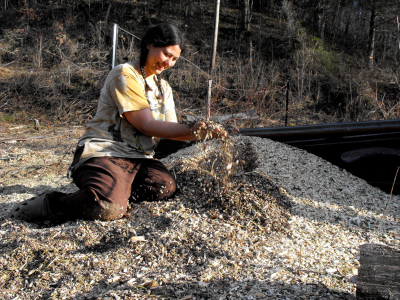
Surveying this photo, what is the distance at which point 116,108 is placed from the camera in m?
2.28

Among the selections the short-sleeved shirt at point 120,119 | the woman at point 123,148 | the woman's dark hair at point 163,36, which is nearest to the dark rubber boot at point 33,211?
the woman at point 123,148

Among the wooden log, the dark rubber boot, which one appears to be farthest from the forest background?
the wooden log

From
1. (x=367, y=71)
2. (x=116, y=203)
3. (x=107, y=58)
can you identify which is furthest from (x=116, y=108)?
(x=367, y=71)

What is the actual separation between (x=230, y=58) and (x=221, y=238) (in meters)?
11.9

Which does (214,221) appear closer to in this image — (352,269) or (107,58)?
(352,269)

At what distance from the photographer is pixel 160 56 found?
2.25 metres

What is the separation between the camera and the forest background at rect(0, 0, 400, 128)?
323 inches

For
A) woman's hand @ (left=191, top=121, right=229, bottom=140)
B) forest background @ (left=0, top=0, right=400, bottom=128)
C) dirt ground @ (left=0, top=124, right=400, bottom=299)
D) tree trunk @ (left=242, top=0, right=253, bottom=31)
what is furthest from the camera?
tree trunk @ (left=242, top=0, right=253, bottom=31)

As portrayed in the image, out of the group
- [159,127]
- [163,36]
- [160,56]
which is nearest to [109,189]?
[159,127]

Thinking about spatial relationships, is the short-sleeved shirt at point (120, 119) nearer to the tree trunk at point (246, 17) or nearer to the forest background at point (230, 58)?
the forest background at point (230, 58)

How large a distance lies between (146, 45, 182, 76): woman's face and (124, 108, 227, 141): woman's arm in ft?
1.05

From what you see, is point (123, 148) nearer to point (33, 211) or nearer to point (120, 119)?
point (120, 119)

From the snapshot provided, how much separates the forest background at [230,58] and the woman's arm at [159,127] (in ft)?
8.65

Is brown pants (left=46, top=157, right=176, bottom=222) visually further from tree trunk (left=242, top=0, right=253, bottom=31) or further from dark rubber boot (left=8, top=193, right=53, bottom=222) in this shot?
tree trunk (left=242, top=0, right=253, bottom=31)
